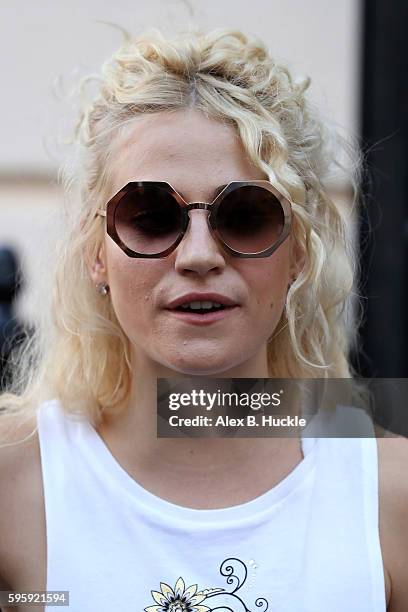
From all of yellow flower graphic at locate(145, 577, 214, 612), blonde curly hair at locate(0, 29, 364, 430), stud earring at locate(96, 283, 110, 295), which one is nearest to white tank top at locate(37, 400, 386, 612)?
yellow flower graphic at locate(145, 577, 214, 612)

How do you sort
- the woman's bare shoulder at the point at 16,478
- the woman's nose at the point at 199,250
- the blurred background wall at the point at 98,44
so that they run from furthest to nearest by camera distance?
the blurred background wall at the point at 98,44
the woman's bare shoulder at the point at 16,478
the woman's nose at the point at 199,250

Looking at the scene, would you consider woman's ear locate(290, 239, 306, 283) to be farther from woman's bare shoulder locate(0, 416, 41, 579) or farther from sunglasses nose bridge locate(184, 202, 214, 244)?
woman's bare shoulder locate(0, 416, 41, 579)

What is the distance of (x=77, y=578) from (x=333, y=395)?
0.64 metres

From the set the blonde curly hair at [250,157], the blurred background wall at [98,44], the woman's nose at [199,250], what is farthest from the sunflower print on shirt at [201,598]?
Answer: the blurred background wall at [98,44]

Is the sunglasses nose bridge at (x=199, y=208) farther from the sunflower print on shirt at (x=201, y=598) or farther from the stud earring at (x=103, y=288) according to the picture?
the sunflower print on shirt at (x=201, y=598)

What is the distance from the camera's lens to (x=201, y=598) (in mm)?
1507

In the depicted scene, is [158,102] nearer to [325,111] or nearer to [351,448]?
[325,111]

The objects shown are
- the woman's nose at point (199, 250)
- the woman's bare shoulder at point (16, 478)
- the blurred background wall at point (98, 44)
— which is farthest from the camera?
the blurred background wall at point (98, 44)

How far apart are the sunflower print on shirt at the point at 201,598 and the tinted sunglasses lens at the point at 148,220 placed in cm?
58

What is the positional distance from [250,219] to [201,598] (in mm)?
665

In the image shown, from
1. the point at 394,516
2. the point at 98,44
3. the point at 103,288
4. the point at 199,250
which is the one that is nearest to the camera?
the point at 199,250

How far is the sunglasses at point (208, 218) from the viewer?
1.52 metres

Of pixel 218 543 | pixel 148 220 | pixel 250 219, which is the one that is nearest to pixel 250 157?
pixel 250 219

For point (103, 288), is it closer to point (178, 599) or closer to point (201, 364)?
point (201, 364)
